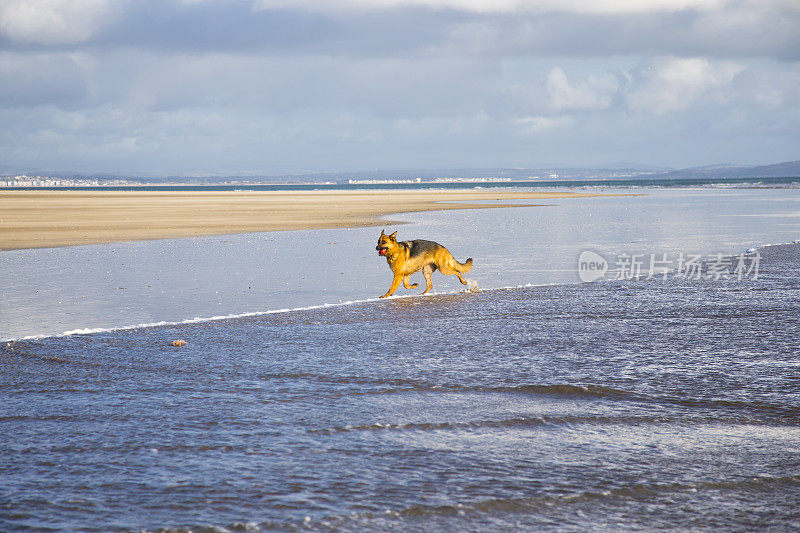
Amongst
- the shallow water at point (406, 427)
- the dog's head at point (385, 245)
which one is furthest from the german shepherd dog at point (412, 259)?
the shallow water at point (406, 427)

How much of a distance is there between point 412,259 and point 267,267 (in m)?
4.97

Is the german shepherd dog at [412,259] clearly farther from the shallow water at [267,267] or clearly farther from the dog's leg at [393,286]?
the shallow water at [267,267]

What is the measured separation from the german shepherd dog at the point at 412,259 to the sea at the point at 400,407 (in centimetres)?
36

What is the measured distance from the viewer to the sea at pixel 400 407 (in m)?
4.51

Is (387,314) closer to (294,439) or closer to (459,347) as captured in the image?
(459,347)

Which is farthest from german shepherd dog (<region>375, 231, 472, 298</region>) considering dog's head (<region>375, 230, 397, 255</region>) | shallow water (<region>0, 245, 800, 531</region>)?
shallow water (<region>0, 245, 800, 531</region>)

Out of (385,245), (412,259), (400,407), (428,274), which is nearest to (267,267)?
(428,274)

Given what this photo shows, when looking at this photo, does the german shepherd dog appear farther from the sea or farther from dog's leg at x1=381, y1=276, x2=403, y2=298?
the sea

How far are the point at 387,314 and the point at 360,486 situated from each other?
21.3 ft

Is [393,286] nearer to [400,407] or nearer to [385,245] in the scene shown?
[385,245]

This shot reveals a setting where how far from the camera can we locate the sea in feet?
14.8

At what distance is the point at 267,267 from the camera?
17141 mm

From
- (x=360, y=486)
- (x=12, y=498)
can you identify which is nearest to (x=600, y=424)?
(x=360, y=486)

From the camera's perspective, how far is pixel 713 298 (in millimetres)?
12414
